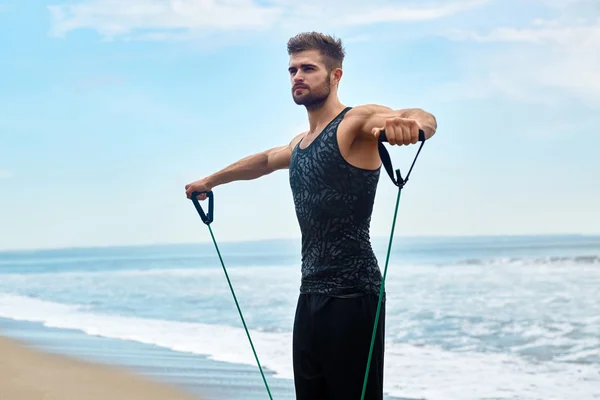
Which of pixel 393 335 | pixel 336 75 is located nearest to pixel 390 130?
pixel 336 75

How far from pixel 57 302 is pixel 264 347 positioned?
19.9ft

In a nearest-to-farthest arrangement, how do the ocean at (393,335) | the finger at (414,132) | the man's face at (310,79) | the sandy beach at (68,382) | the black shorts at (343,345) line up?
the finger at (414,132) → the black shorts at (343,345) → the man's face at (310,79) → the sandy beach at (68,382) → the ocean at (393,335)

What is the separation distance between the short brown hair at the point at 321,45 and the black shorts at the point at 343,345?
28.6 inches

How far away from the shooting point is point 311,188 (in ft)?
8.34

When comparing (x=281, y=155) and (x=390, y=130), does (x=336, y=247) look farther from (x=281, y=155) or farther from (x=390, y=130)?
(x=281, y=155)

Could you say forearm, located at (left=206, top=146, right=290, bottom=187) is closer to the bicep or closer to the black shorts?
the bicep

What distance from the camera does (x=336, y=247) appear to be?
97.4 inches

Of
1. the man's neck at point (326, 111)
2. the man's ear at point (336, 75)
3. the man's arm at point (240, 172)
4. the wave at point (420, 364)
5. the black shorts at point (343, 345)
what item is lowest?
the wave at point (420, 364)

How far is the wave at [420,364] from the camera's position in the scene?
5531 millimetres

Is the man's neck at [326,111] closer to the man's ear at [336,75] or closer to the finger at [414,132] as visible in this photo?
the man's ear at [336,75]

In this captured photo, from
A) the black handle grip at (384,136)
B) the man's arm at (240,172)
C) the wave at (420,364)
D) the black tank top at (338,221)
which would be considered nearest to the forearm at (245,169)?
the man's arm at (240,172)

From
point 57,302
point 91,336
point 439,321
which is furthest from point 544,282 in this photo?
point 91,336

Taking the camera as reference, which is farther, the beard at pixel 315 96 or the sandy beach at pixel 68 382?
the sandy beach at pixel 68 382

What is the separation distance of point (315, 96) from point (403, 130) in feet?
1.72
